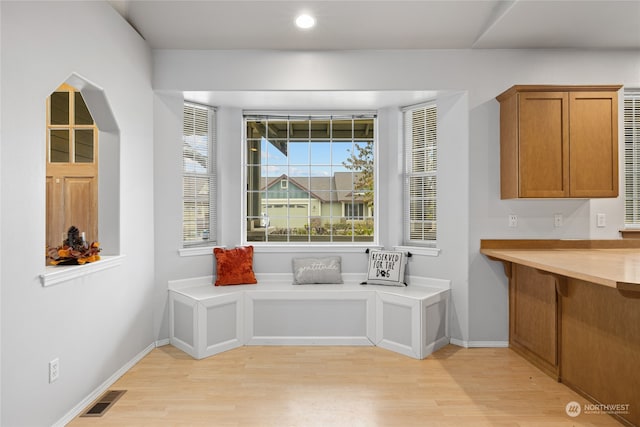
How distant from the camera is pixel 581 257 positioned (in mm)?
2777

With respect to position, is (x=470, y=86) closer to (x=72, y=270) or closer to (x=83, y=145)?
(x=72, y=270)

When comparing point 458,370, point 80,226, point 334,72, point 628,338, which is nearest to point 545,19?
point 334,72

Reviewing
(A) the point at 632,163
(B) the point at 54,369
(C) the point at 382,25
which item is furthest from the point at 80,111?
(A) the point at 632,163

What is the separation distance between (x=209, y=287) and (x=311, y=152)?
74.0 inches

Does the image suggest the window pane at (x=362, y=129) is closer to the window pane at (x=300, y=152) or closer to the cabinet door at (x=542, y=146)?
the window pane at (x=300, y=152)

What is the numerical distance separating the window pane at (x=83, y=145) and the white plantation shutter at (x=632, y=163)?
212 inches

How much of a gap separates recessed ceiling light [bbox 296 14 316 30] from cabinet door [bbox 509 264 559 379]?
2.82m

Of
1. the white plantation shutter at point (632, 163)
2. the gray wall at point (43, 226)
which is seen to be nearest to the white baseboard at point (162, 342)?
the gray wall at point (43, 226)

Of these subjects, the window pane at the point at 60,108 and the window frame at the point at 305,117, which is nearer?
the window pane at the point at 60,108

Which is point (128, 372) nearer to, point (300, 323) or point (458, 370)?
point (300, 323)

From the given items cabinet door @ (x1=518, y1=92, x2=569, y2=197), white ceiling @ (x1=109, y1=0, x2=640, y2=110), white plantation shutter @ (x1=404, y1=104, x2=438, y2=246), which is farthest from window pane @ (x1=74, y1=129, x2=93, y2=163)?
cabinet door @ (x1=518, y1=92, x2=569, y2=197)

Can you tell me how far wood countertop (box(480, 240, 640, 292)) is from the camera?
6.42 ft

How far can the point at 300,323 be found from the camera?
3525 mm

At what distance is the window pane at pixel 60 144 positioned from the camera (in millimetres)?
3668
